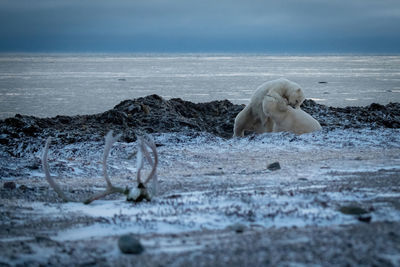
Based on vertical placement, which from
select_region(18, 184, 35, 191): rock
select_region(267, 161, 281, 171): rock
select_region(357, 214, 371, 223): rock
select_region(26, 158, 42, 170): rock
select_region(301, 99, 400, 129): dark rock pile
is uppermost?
select_region(357, 214, 371, 223): rock

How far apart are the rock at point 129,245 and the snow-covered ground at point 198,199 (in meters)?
0.08

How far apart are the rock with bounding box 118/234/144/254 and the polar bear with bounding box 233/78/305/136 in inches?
266

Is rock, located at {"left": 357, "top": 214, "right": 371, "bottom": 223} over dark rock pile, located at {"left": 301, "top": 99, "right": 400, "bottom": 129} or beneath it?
over

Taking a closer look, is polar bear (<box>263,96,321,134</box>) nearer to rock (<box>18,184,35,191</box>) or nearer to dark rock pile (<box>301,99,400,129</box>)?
dark rock pile (<box>301,99,400,129</box>)

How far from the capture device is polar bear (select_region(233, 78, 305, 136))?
9820 mm

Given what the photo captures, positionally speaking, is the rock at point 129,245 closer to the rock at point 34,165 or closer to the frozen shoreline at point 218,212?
the frozen shoreline at point 218,212

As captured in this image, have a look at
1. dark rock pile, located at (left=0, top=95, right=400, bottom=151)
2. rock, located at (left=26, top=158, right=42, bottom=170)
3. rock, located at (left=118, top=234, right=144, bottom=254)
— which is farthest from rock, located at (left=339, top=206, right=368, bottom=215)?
dark rock pile, located at (left=0, top=95, right=400, bottom=151)

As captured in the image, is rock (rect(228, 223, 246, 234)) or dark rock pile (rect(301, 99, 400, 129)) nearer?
rock (rect(228, 223, 246, 234))

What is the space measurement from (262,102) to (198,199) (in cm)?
562

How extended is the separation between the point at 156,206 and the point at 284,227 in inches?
49.9

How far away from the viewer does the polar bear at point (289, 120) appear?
965 cm

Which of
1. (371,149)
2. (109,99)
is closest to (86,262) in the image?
(371,149)

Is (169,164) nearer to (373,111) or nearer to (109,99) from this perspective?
(373,111)

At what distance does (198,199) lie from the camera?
4.61 m
